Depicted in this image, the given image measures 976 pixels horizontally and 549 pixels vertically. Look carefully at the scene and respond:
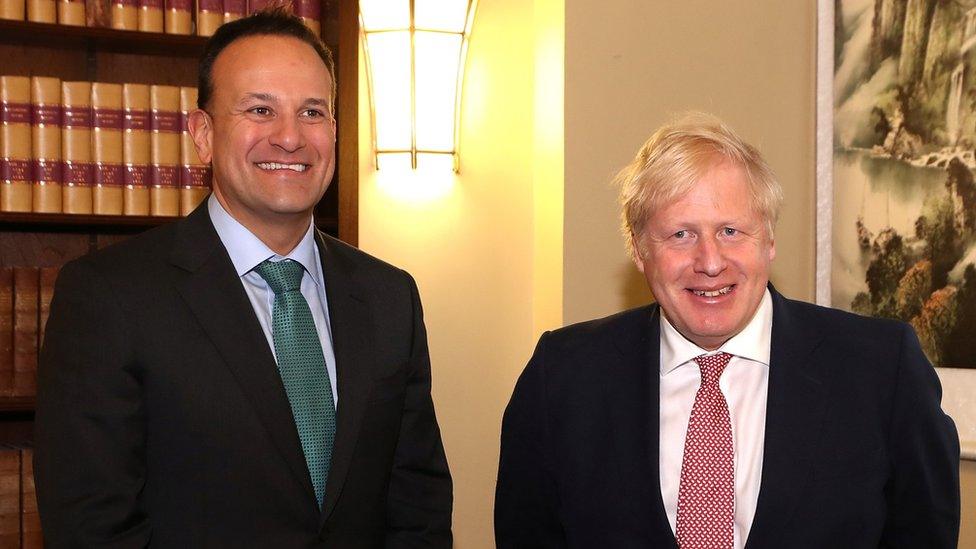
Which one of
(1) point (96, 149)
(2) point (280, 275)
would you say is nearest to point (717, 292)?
(2) point (280, 275)

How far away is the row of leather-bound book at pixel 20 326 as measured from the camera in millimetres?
2891

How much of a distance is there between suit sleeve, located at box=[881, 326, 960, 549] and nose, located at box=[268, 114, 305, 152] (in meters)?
1.21

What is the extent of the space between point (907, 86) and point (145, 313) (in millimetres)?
2115

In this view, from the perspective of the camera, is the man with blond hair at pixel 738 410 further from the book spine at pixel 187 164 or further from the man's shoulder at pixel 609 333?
the book spine at pixel 187 164

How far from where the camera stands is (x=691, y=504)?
180 centimetres

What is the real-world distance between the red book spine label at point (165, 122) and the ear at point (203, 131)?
3.34 ft

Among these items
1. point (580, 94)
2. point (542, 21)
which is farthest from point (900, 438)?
point (542, 21)

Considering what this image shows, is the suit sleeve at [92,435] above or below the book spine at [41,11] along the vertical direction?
below

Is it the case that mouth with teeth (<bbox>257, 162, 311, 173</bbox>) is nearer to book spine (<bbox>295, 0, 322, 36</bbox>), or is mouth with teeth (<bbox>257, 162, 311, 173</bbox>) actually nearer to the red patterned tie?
the red patterned tie

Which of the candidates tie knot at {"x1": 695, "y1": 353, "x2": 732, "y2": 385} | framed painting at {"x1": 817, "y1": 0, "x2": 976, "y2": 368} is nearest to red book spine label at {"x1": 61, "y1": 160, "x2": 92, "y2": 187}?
tie knot at {"x1": 695, "y1": 353, "x2": 732, "y2": 385}

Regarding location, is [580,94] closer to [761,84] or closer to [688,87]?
[688,87]

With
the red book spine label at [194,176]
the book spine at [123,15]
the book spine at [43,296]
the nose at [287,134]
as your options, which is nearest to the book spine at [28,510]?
the book spine at [43,296]

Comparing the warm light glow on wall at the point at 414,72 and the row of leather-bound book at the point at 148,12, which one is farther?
the warm light glow on wall at the point at 414,72

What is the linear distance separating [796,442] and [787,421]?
0.13 ft
